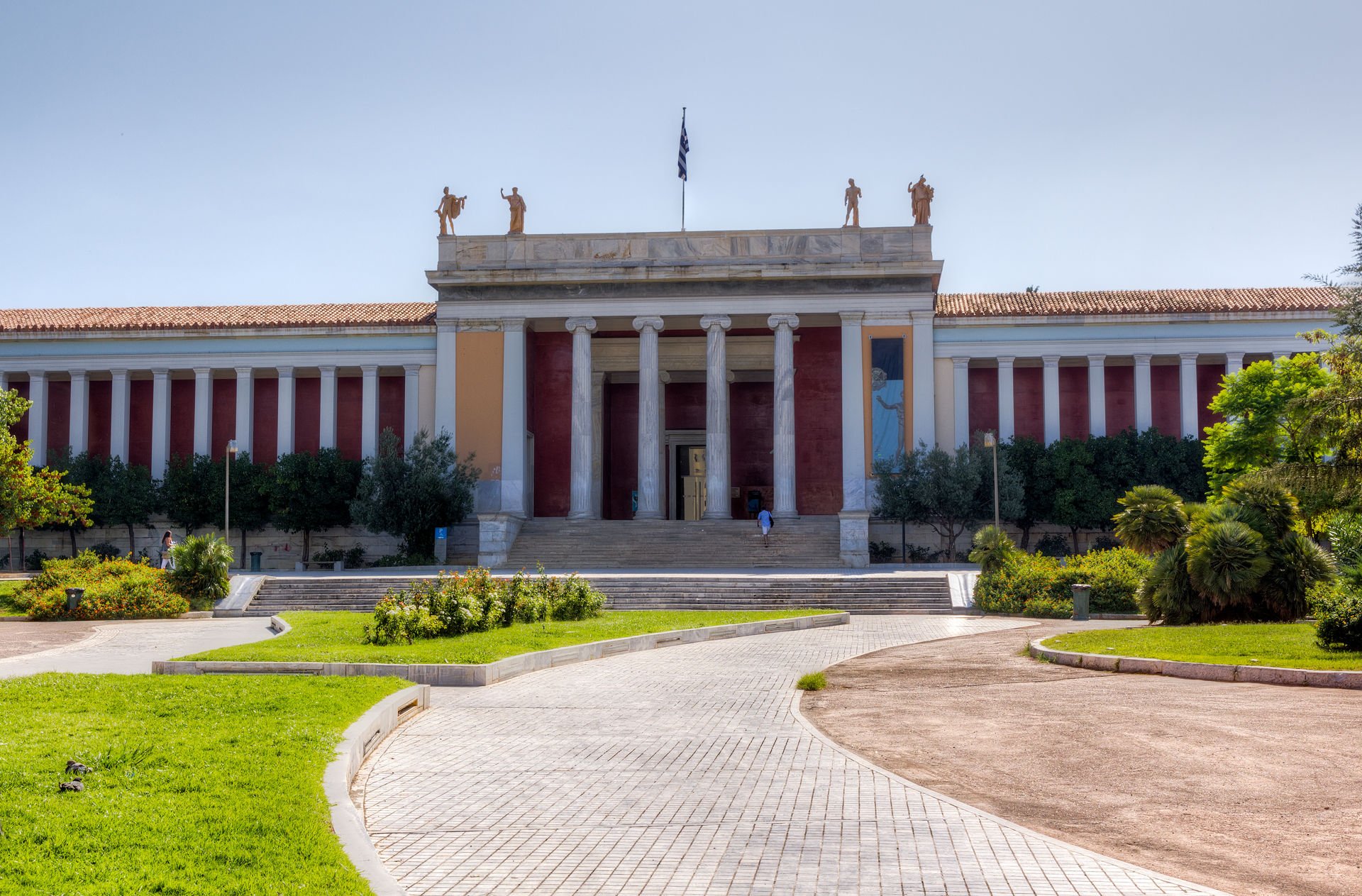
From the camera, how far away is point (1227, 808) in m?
6.73

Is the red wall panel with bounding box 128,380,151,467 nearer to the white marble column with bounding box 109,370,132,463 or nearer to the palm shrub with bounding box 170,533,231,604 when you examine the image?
the white marble column with bounding box 109,370,132,463

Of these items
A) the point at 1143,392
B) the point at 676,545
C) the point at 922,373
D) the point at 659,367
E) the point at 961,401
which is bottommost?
the point at 676,545

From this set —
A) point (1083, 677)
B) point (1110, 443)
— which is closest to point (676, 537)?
point (1110, 443)

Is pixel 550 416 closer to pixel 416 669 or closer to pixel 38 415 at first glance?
pixel 38 415

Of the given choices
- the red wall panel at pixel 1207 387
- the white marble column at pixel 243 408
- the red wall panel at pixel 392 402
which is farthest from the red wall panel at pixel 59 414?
the red wall panel at pixel 1207 387

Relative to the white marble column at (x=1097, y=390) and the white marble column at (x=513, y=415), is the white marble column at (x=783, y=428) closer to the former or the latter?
the white marble column at (x=513, y=415)

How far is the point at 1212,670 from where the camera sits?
12250mm

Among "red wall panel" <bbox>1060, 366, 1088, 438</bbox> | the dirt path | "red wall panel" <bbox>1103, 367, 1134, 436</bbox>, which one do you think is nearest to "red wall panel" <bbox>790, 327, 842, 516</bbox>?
"red wall panel" <bbox>1060, 366, 1088, 438</bbox>

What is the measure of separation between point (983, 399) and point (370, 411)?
21.8 meters

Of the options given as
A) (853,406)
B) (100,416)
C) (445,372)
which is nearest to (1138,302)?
(853,406)

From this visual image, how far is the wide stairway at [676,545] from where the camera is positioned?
34906mm

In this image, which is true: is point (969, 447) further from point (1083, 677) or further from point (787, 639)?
point (1083, 677)

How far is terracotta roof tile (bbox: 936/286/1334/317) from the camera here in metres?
39.8

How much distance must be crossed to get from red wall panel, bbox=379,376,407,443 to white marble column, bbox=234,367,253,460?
458cm
